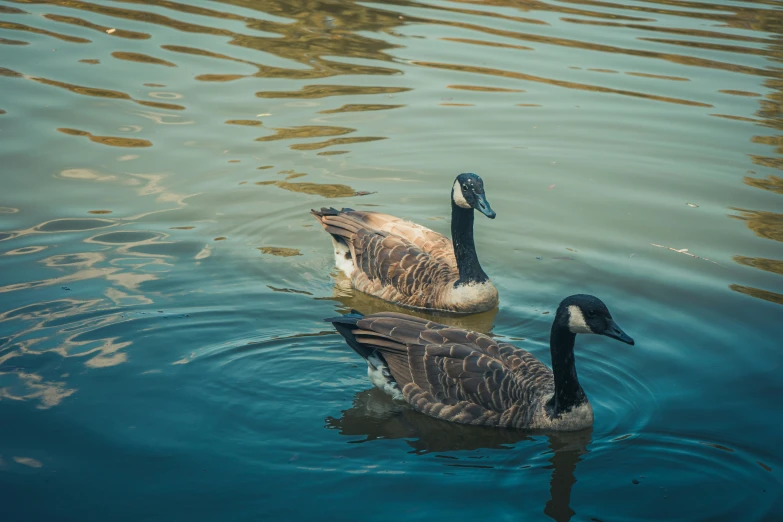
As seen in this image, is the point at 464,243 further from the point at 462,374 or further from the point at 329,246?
the point at 462,374

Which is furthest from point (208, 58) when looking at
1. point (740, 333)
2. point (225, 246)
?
point (740, 333)

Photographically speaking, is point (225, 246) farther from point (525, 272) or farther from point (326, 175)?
point (525, 272)

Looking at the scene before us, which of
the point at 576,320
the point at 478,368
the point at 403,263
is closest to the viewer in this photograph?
the point at 576,320

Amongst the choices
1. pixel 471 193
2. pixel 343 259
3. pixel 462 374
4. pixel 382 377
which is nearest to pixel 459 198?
pixel 471 193

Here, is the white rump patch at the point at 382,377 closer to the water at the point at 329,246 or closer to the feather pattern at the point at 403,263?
the water at the point at 329,246

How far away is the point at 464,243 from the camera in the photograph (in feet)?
33.5

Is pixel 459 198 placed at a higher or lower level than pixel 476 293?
higher

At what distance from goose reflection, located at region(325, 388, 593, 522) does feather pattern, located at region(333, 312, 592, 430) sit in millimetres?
86

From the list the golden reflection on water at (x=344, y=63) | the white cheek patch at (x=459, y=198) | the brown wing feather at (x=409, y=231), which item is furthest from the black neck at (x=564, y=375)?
the brown wing feather at (x=409, y=231)

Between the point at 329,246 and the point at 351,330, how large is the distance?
3.68 m

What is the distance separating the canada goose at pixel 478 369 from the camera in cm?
725

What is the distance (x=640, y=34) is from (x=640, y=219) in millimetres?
9162

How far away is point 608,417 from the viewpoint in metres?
7.56

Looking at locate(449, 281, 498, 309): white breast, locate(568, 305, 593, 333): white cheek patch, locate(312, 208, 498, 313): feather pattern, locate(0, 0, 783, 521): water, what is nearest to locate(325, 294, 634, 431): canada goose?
locate(568, 305, 593, 333): white cheek patch
